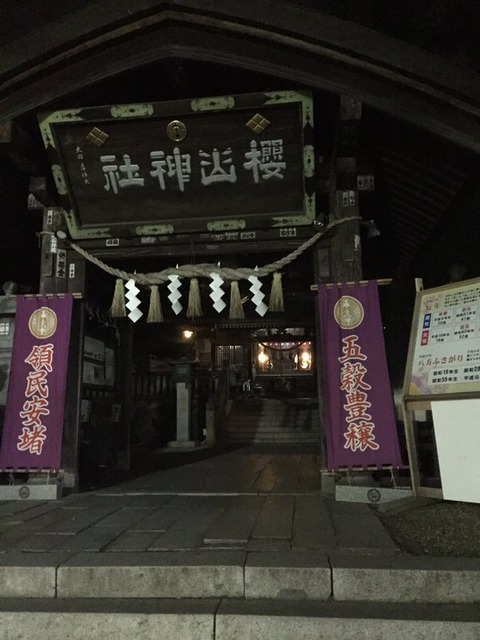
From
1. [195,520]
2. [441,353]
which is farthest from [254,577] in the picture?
[441,353]

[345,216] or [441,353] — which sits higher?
[345,216]

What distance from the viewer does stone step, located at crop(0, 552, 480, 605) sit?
10.5ft

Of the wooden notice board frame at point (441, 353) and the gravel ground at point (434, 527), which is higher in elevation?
the wooden notice board frame at point (441, 353)

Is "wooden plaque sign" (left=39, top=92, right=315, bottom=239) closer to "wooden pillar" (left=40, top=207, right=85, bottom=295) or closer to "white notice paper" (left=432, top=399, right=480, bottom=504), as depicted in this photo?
"wooden pillar" (left=40, top=207, right=85, bottom=295)

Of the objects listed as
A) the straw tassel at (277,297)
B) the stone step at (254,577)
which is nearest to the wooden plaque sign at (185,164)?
the straw tassel at (277,297)

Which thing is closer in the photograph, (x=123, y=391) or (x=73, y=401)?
(x=73, y=401)

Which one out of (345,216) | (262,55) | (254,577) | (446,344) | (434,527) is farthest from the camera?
(345,216)

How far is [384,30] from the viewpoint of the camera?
5.06 meters

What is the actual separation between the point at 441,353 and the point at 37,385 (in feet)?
16.7

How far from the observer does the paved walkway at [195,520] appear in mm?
3889

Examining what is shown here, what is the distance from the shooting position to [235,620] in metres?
2.98

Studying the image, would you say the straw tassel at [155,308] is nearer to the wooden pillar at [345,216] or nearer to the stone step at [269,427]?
the wooden pillar at [345,216]

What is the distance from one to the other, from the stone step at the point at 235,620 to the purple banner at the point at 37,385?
10.1 ft

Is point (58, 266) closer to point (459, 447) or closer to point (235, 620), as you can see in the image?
point (235, 620)
